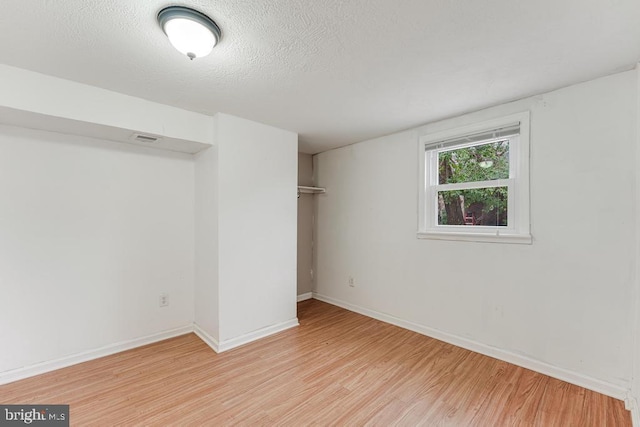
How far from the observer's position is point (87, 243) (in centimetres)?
242

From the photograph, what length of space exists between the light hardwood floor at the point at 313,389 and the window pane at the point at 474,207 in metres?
1.20

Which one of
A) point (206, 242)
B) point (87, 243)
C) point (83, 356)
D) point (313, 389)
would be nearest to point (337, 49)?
point (206, 242)

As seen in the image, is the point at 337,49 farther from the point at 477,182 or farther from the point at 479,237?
the point at 479,237

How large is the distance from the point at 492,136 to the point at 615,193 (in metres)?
0.92

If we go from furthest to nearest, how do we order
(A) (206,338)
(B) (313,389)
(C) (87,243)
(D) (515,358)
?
(A) (206,338)
(C) (87,243)
(D) (515,358)
(B) (313,389)

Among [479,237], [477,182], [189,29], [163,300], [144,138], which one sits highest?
[189,29]

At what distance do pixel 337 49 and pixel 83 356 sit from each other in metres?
3.10

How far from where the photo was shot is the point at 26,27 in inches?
55.2

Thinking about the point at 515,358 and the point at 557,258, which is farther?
the point at 515,358

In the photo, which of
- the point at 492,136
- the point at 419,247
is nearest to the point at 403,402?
the point at 419,247

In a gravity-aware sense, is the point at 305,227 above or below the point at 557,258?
above

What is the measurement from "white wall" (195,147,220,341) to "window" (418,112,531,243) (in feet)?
6.80

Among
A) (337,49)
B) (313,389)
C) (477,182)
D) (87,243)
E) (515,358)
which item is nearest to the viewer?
(337,49)

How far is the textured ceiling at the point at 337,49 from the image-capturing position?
50.9 inches
